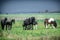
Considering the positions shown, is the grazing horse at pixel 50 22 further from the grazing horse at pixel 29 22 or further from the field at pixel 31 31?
the grazing horse at pixel 29 22

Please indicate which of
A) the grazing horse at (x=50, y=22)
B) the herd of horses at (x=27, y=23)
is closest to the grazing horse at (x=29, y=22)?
the herd of horses at (x=27, y=23)

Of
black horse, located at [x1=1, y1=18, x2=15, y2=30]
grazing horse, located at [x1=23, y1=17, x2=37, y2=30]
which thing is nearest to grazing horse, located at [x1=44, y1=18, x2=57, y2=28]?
grazing horse, located at [x1=23, y1=17, x2=37, y2=30]

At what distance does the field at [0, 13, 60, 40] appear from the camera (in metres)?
2.33

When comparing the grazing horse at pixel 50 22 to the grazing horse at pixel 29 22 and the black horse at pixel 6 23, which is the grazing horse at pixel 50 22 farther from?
the black horse at pixel 6 23

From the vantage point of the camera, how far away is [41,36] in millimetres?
2352

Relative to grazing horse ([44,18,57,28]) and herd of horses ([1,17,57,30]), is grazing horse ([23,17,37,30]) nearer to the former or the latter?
herd of horses ([1,17,57,30])

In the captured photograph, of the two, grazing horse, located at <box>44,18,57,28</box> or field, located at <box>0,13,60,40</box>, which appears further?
grazing horse, located at <box>44,18,57,28</box>

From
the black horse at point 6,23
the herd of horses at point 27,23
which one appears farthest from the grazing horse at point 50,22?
the black horse at point 6,23

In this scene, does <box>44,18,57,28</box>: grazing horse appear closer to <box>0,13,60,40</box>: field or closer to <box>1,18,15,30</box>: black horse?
<box>0,13,60,40</box>: field

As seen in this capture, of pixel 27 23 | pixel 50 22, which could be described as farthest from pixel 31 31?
pixel 50 22

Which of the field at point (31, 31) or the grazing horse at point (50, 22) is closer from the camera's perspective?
the field at point (31, 31)

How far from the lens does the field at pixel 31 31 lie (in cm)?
233

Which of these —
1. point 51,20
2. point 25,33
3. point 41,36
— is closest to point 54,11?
point 51,20

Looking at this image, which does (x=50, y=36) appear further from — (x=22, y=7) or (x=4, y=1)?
(x=4, y=1)
